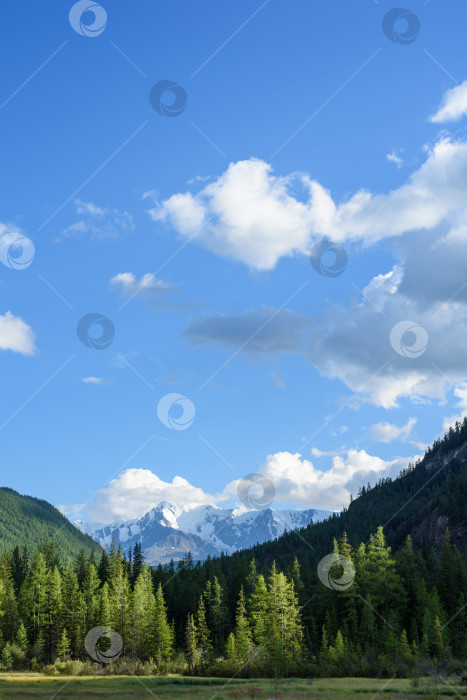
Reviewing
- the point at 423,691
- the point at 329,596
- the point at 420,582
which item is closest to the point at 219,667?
the point at 329,596

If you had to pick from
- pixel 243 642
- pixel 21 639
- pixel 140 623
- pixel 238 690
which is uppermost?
pixel 140 623

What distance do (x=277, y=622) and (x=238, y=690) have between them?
80.5 ft

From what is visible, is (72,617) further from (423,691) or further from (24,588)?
(423,691)

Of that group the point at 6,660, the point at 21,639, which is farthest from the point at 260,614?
the point at 21,639

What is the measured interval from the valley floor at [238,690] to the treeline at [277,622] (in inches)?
310

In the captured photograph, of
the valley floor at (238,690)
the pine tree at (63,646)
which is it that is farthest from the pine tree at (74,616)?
the valley floor at (238,690)

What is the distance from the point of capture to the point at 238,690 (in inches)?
1569

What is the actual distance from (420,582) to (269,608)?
1949 cm

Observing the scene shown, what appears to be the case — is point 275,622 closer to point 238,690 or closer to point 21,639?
point 238,690

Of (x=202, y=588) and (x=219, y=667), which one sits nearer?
(x=219, y=667)

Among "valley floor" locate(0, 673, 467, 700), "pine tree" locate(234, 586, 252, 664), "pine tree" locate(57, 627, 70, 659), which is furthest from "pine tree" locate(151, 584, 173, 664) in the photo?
"valley floor" locate(0, 673, 467, 700)

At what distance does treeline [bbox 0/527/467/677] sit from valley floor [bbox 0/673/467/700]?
7.89 meters

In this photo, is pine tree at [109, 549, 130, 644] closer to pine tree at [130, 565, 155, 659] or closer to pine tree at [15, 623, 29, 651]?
pine tree at [130, 565, 155, 659]

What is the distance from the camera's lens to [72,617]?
78.1 m
